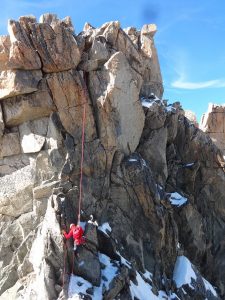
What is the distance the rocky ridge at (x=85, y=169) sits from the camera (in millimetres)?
23250

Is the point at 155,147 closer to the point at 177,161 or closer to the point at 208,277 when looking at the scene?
the point at 177,161

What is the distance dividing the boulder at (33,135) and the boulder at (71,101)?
4.23 feet

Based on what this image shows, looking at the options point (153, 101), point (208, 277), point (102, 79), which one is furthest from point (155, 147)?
point (208, 277)

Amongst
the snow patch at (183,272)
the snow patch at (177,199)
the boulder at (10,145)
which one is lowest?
the snow patch at (183,272)

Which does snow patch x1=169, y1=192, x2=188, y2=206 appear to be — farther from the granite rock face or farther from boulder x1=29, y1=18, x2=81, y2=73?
the granite rock face

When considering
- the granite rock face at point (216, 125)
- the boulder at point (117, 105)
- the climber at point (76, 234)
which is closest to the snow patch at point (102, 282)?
the climber at point (76, 234)

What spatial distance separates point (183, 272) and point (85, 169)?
8.87m

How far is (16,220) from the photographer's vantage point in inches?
1011

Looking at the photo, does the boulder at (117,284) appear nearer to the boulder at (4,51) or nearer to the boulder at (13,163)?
the boulder at (13,163)

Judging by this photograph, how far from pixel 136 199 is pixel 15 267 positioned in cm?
791

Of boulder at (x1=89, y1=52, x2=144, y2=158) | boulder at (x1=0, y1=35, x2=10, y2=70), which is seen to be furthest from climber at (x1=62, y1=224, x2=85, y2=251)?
boulder at (x1=0, y1=35, x2=10, y2=70)

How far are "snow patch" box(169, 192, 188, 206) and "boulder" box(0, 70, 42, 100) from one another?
38.9ft

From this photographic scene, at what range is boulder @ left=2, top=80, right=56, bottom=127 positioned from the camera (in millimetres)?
26375

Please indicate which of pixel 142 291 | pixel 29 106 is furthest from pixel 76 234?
pixel 29 106
